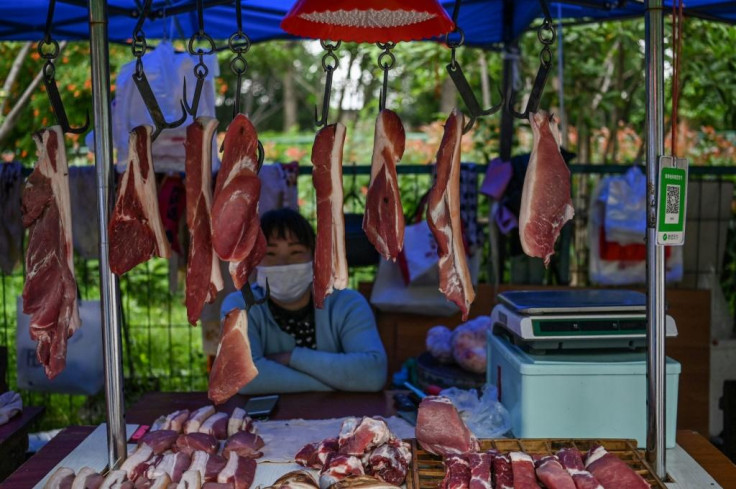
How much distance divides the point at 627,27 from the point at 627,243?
326cm

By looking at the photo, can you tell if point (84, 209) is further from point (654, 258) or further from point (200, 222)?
point (654, 258)

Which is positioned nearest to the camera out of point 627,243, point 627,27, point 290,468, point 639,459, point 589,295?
point 639,459

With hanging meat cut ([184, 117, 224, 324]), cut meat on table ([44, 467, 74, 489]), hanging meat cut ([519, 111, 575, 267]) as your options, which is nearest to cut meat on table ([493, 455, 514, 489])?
hanging meat cut ([519, 111, 575, 267])

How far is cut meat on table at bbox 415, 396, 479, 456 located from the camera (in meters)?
2.42

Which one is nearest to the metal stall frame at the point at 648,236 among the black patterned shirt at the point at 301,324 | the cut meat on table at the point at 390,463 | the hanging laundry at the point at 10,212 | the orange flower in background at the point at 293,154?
the cut meat on table at the point at 390,463

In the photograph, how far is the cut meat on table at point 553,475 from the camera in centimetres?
218

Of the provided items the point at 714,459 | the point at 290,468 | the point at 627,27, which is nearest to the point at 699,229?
the point at 627,27

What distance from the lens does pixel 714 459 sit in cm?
271

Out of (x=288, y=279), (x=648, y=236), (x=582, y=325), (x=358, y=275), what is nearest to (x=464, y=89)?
(x=648, y=236)

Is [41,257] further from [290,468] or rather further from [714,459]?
[714,459]

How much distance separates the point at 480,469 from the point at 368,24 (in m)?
1.53

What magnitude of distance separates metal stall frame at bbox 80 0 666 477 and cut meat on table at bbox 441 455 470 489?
0.65m

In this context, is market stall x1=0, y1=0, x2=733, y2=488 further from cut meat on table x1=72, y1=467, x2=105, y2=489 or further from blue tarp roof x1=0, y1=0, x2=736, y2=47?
blue tarp roof x1=0, y1=0, x2=736, y2=47

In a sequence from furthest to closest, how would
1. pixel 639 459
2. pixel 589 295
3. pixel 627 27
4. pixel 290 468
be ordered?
pixel 627 27
pixel 589 295
pixel 290 468
pixel 639 459
